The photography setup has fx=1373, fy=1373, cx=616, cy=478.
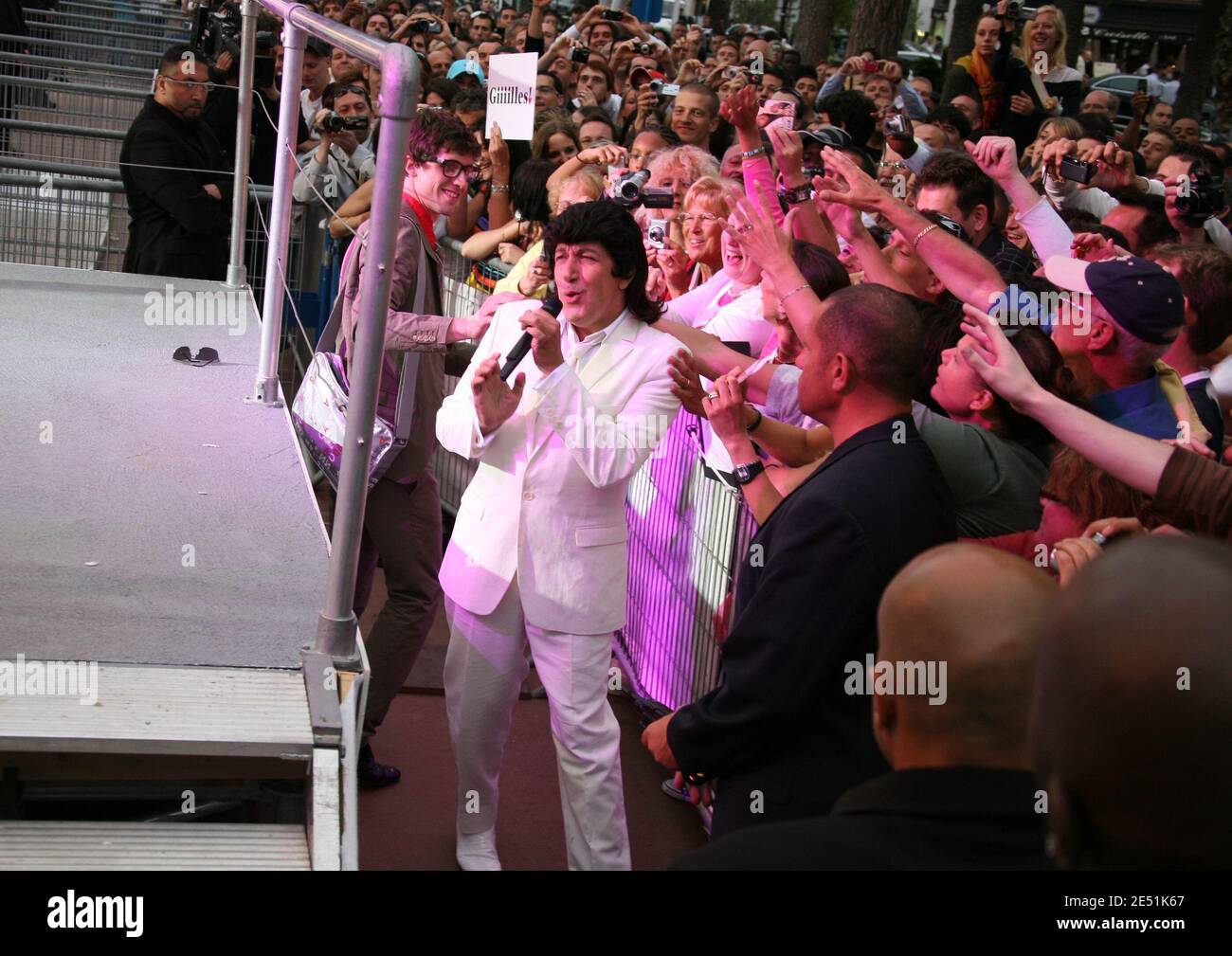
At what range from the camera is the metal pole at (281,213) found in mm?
4520

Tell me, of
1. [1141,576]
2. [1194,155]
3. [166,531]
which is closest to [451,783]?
[166,531]

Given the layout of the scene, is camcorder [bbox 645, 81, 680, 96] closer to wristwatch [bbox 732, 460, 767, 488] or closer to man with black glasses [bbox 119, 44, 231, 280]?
man with black glasses [bbox 119, 44, 231, 280]

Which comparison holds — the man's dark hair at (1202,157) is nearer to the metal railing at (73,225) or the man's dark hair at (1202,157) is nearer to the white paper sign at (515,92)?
the white paper sign at (515,92)

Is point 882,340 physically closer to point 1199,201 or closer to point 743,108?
point 743,108

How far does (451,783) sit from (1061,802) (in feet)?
13.1

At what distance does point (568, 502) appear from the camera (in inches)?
161

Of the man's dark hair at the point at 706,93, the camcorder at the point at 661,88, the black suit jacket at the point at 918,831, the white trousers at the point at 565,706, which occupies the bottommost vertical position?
the white trousers at the point at 565,706

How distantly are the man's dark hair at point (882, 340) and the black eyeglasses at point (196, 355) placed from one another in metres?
2.93

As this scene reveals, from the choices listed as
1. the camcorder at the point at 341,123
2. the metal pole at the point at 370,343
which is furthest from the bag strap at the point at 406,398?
the camcorder at the point at 341,123

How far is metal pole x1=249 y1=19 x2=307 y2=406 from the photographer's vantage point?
14.8 feet

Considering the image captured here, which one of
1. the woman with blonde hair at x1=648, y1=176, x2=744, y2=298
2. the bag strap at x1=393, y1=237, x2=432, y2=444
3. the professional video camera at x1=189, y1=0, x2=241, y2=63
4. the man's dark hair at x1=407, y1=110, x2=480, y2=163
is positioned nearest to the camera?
the bag strap at x1=393, y1=237, x2=432, y2=444

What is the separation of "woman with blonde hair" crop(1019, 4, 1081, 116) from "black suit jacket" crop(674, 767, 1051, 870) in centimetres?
826

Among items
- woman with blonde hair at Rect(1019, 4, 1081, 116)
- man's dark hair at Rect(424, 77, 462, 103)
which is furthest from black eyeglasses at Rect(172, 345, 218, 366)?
woman with blonde hair at Rect(1019, 4, 1081, 116)

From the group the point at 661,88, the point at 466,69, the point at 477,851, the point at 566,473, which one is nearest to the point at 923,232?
the point at 566,473
